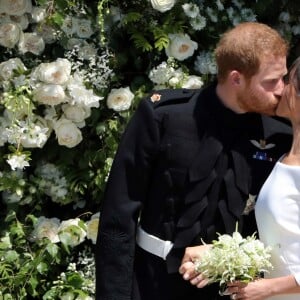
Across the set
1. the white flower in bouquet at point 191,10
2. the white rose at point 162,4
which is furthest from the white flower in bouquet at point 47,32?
the white flower in bouquet at point 191,10

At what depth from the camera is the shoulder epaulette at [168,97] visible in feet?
9.41

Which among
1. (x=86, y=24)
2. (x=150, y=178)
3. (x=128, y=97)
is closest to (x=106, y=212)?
(x=150, y=178)

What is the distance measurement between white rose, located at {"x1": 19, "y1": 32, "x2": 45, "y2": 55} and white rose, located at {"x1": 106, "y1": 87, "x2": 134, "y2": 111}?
411 millimetres

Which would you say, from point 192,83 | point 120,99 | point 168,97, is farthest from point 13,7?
point 168,97

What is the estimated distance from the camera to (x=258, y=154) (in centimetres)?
280

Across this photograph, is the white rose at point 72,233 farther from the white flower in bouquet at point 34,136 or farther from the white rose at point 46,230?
the white flower in bouquet at point 34,136

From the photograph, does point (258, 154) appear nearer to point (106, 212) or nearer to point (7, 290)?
point (106, 212)

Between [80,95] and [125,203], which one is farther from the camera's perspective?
[80,95]

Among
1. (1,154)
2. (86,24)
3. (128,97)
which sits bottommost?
(1,154)

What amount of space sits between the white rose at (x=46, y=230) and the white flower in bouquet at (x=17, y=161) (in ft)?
1.09

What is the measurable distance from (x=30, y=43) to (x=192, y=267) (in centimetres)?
160

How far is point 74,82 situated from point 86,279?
0.92 m

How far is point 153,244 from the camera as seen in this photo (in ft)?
9.44

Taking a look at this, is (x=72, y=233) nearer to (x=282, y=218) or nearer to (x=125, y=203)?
(x=125, y=203)
